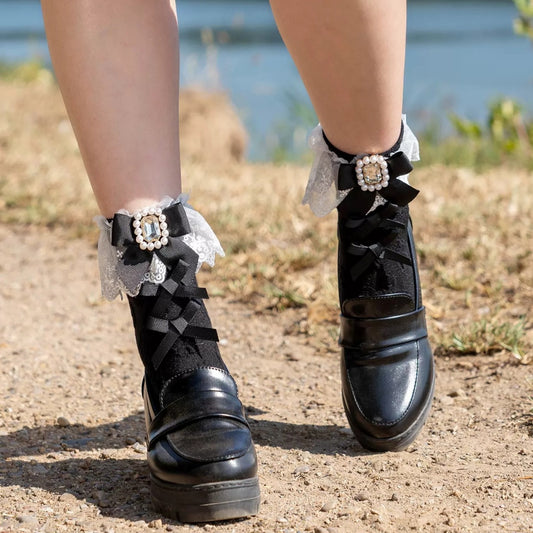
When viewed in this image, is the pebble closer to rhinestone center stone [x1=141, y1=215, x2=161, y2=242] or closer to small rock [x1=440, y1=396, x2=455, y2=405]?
rhinestone center stone [x1=141, y1=215, x2=161, y2=242]

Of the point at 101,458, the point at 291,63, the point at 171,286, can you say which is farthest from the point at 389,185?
the point at 291,63

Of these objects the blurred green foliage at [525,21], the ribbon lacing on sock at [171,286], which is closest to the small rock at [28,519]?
the ribbon lacing on sock at [171,286]

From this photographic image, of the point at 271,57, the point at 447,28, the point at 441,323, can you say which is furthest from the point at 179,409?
the point at 447,28

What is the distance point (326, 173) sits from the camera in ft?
4.92

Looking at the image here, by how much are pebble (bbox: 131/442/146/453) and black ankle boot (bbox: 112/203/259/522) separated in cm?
16

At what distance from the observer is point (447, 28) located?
10.7m

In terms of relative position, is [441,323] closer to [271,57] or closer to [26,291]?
[26,291]

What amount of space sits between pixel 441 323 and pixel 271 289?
0.48m

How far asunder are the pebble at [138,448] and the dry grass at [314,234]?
63cm

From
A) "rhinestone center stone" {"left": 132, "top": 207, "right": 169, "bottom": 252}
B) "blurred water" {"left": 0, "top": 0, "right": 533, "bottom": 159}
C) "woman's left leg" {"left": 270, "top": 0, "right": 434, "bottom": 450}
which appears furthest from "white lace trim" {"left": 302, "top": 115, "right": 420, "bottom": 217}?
"blurred water" {"left": 0, "top": 0, "right": 533, "bottom": 159}

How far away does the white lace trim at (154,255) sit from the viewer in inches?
51.2

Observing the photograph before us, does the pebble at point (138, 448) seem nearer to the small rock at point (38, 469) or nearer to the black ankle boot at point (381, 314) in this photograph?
the small rock at point (38, 469)

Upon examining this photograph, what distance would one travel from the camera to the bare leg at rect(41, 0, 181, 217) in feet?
4.10

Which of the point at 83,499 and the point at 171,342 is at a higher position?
the point at 171,342
